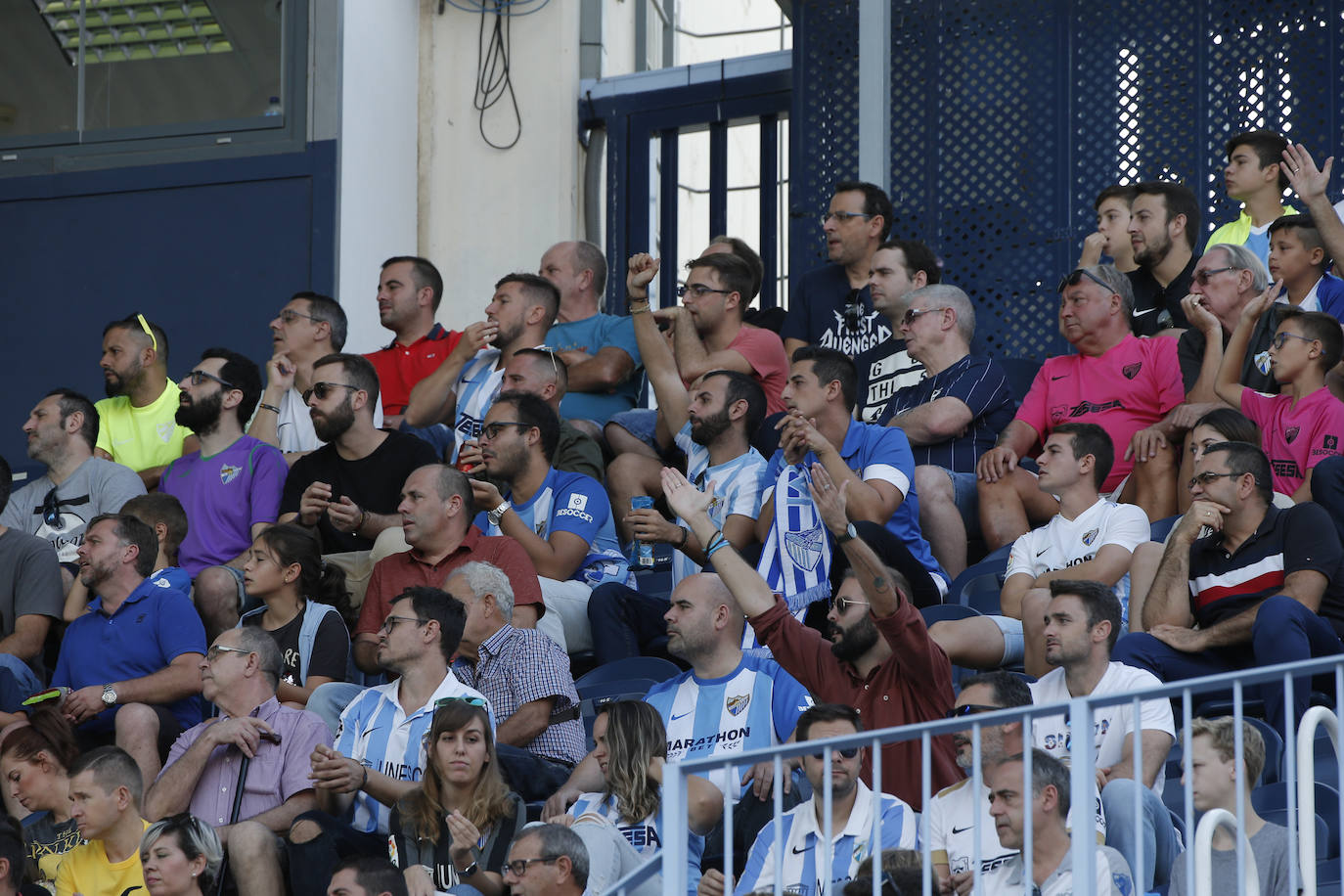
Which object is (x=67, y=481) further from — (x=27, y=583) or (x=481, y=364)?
(x=481, y=364)

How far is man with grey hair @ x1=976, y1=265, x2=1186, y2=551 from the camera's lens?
727cm

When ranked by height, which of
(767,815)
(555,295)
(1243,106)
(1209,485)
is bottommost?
(767,815)

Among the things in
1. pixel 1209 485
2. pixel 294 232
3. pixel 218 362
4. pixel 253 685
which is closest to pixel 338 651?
pixel 253 685

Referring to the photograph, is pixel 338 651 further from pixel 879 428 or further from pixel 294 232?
pixel 294 232

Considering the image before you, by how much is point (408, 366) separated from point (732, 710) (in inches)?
137

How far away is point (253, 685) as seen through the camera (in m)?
6.31

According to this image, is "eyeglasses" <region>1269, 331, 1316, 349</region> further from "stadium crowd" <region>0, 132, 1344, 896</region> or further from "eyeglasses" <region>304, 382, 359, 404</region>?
"eyeglasses" <region>304, 382, 359, 404</region>

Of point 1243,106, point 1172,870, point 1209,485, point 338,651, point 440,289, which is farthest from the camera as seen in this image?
point 1243,106

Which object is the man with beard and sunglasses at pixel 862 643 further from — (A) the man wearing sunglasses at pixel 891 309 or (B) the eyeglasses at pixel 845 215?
(B) the eyeglasses at pixel 845 215

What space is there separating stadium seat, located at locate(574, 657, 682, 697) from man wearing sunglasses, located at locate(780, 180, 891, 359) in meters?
2.25

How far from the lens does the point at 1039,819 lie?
4742mm

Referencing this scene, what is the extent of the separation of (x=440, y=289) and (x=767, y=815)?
4.26 meters

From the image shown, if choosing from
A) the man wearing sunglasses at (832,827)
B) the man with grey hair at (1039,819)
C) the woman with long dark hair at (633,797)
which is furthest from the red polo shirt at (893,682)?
the man with grey hair at (1039,819)

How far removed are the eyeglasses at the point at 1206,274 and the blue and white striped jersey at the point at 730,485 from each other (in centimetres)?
185
